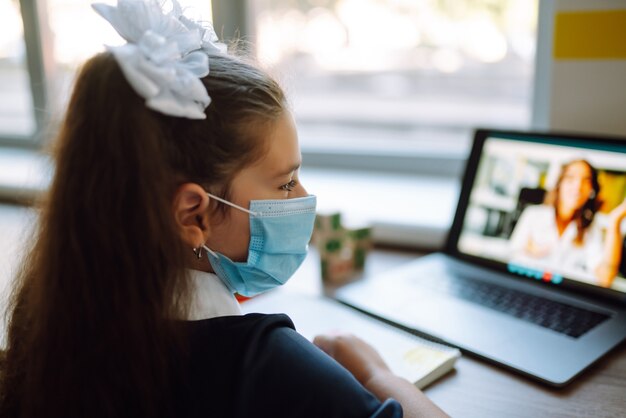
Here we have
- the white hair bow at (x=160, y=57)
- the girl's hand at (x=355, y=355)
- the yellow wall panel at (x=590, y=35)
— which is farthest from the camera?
the yellow wall panel at (x=590, y=35)

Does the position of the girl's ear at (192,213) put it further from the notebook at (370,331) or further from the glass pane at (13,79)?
the glass pane at (13,79)

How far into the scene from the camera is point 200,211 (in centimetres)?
77

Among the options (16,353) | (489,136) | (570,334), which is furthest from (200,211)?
(489,136)

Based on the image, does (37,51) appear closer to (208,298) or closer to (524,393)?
(208,298)

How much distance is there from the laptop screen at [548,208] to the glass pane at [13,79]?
5.27 ft

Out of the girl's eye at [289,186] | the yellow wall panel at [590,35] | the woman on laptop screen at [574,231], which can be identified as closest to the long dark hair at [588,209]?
the woman on laptop screen at [574,231]

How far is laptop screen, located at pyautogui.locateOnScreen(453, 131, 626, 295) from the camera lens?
1105mm

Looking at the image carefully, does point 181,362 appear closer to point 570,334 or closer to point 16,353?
point 16,353

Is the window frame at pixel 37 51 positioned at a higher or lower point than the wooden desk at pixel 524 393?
higher

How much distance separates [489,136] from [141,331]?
2.82 feet

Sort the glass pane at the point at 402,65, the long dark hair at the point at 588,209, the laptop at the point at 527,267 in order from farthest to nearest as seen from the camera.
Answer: the glass pane at the point at 402,65 < the long dark hair at the point at 588,209 < the laptop at the point at 527,267

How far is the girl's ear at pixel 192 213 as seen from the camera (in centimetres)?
73

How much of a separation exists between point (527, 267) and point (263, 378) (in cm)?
70

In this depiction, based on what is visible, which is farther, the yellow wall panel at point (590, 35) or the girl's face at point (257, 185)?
the yellow wall panel at point (590, 35)
